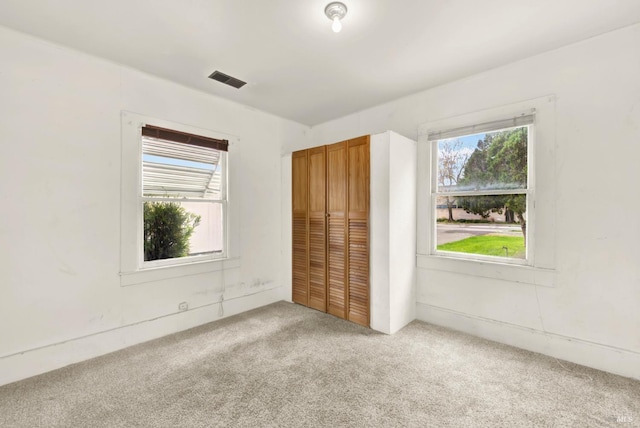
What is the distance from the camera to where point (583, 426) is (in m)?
1.63

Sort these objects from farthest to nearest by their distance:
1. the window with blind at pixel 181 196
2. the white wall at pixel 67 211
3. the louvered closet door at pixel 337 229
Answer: the louvered closet door at pixel 337 229 < the window with blind at pixel 181 196 < the white wall at pixel 67 211

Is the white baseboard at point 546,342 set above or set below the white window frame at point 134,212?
below

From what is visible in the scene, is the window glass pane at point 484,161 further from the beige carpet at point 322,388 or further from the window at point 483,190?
the beige carpet at point 322,388

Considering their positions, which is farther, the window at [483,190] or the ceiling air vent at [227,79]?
the ceiling air vent at [227,79]

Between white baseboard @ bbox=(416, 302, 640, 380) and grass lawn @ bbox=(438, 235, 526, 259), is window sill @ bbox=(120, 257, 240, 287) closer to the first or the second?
white baseboard @ bbox=(416, 302, 640, 380)

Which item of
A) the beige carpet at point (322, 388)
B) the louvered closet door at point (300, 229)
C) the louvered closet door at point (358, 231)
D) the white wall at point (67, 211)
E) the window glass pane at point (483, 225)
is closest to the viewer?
the beige carpet at point (322, 388)

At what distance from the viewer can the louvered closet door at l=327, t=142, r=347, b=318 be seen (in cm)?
325

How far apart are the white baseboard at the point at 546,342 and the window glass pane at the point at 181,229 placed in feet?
8.61

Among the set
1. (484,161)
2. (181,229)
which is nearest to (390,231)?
(484,161)

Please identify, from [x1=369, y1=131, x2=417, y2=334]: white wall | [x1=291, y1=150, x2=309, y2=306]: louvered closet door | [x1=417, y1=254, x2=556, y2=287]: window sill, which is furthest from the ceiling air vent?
[x1=417, y1=254, x2=556, y2=287]: window sill

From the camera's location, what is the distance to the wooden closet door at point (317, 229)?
11.4ft

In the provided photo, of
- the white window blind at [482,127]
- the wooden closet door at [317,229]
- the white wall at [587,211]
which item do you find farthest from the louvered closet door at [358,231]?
the white wall at [587,211]

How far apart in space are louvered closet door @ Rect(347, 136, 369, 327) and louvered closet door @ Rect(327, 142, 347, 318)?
69 mm

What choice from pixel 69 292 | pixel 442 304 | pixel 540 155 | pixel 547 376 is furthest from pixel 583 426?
pixel 69 292
